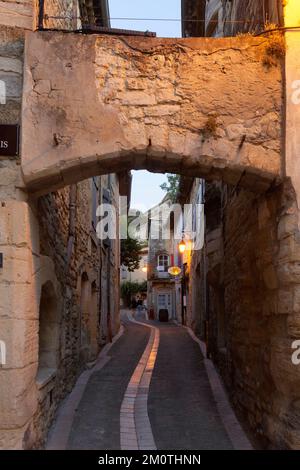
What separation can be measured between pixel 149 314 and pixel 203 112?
2755 cm

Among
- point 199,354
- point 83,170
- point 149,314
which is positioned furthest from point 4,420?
point 149,314

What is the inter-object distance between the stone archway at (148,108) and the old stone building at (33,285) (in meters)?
0.20

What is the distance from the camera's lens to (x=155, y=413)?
659 cm

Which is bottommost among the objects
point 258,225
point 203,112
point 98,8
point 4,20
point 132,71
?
point 258,225

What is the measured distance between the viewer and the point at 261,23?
17.9ft

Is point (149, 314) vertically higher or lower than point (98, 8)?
lower

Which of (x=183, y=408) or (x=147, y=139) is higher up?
(x=147, y=139)

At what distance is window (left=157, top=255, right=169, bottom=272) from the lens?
3284 cm

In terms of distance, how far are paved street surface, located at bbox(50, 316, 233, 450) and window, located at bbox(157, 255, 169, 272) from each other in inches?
843

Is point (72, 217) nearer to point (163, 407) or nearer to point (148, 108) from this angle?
point (163, 407)

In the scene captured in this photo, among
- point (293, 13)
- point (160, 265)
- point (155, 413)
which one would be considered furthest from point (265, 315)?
point (160, 265)

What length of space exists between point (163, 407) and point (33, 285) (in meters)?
3.33

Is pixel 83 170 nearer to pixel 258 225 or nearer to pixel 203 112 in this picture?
pixel 203 112

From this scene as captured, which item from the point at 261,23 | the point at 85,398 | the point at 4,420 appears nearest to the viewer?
the point at 4,420
